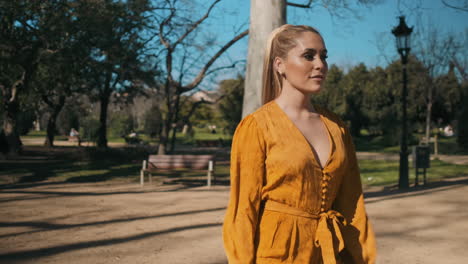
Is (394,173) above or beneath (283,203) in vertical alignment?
beneath

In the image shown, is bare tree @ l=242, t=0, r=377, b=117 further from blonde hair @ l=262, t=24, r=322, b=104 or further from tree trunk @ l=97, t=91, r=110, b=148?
tree trunk @ l=97, t=91, r=110, b=148

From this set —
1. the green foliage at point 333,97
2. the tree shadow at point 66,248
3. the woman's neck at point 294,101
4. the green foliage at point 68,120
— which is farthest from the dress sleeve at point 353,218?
the green foliage at point 333,97

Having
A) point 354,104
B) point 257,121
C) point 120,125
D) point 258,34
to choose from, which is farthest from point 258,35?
point 120,125

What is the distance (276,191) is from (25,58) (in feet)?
52.1

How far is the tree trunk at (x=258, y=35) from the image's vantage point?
4969 millimetres

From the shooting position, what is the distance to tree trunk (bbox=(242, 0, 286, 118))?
4.97m

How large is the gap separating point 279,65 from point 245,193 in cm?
61

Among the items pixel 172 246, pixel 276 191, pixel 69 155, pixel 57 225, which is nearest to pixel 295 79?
pixel 276 191

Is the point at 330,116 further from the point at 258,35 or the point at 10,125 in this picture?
the point at 10,125

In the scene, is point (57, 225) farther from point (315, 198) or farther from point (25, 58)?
point (25, 58)

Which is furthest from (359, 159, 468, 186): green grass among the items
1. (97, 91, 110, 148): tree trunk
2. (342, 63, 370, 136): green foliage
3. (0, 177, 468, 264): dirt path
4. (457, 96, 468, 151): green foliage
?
(342, 63, 370, 136): green foliage

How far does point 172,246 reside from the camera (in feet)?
18.3

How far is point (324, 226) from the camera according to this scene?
69.9 inches

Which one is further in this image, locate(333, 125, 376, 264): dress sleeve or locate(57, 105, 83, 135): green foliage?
locate(57, 105, 83, 135): green foliage
